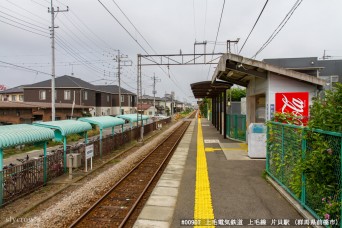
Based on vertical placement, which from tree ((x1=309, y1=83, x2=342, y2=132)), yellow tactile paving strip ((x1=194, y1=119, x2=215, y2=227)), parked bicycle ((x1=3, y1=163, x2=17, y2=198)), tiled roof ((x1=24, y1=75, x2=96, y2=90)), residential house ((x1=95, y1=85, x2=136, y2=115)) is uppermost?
tiled roof ((x1=24, y1=75, x2=96, y2=90))

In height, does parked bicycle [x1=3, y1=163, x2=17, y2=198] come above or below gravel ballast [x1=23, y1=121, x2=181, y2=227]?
above

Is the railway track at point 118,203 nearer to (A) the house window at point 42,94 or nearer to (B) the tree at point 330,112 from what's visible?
(B) the tree at point 330,112

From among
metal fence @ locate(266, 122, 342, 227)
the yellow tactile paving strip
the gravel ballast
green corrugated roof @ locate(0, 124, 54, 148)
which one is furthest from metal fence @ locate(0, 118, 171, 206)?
metal fence @ locate(266, 122, 342, 227)

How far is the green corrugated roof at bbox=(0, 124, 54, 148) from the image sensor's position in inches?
352

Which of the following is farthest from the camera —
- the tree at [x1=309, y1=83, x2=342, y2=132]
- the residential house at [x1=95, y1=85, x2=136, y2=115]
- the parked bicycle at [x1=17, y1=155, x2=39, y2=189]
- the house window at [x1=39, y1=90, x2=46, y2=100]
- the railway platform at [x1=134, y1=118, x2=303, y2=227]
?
the residential house at [x1=95, y1=85, x2=136, y2=115]

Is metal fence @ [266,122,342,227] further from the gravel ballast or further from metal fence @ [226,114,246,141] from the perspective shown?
metal fence @ [226,114,246,141]

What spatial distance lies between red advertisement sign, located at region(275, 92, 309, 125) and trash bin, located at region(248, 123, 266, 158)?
4.57 feet

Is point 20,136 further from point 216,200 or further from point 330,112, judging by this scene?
point 330,112

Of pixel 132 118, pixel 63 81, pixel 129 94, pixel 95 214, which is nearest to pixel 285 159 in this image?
pixel 95 214

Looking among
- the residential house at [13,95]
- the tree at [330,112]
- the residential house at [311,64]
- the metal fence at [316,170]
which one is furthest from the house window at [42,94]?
the tree at [330,112]

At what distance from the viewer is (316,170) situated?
19.4 ft

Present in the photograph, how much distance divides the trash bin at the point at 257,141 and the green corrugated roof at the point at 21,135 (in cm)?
948

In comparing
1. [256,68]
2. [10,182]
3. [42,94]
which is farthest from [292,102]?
[42,94]

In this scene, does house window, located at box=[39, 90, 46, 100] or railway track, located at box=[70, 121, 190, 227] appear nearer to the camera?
railway track, located at box=[70, 121, 190, 227]
